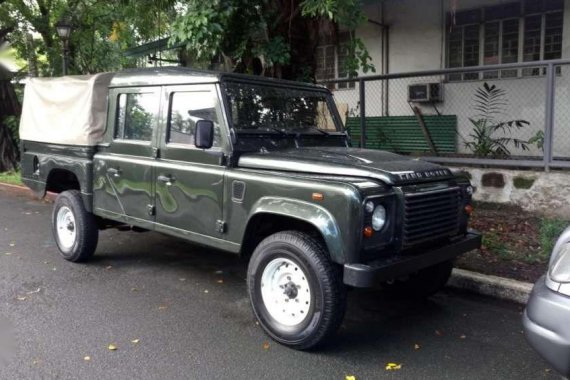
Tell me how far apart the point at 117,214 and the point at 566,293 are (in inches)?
168

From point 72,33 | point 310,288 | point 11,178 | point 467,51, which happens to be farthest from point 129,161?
point 72,33

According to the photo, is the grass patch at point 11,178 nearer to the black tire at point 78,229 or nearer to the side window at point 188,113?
the black tire at point 78,229

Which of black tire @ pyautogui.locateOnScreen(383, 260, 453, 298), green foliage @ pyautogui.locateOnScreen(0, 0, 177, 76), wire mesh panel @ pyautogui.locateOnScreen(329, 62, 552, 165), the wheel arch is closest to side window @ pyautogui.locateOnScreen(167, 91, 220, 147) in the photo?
the wheel arch

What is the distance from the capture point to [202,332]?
14.1 ft

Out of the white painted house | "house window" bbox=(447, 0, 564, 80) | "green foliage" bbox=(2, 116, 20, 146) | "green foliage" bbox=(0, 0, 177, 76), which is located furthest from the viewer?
"green foliage" bbox=(2, 116, 20, 146)

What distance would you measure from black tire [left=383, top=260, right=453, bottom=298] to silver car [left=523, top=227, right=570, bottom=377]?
186cm

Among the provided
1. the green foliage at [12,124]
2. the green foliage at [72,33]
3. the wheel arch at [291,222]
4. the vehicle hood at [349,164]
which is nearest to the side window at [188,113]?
the vehicle hood at [349,164]

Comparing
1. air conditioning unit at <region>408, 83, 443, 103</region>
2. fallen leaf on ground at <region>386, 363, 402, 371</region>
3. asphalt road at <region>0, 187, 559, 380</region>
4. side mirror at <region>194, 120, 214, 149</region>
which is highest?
air conditioning unit at <region>408, 83, 443, 103</region>

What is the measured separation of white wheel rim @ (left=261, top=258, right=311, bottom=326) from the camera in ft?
12.9

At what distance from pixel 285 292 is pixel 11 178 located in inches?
476

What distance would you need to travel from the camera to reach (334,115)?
5582 mm

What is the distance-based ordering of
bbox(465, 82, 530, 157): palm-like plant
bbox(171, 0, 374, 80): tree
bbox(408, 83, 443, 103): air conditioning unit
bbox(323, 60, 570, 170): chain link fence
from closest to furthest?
1. bbox(171, 0, 374, 80): tree
2. bbox(323, 60, 570, 170): chain link fence
3. bbox(465, 82, 530, 157): palm-like plant
4. bbox(408, 83, 443, 103): air conditioning unit

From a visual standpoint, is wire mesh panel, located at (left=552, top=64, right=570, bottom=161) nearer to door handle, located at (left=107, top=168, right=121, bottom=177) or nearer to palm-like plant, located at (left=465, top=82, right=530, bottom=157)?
palm-like plant, located at (left=465, top=82, right=530, bottom=157)

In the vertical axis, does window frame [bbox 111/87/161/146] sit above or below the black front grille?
above
